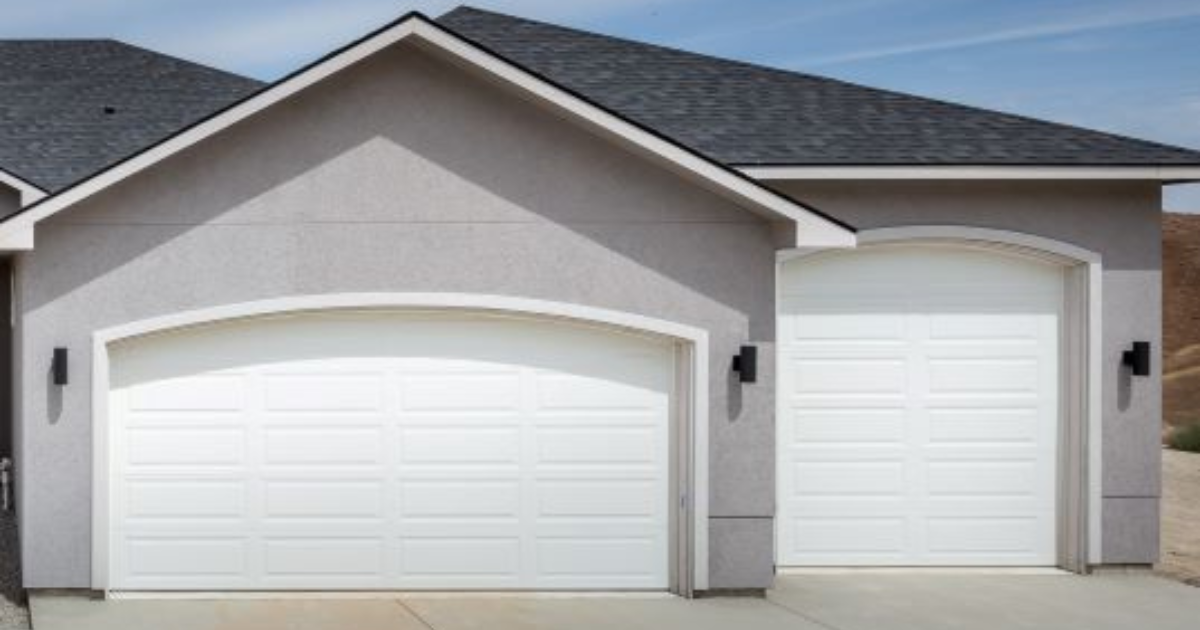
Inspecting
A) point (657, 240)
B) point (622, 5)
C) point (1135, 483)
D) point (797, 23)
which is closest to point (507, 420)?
point (657, 240)

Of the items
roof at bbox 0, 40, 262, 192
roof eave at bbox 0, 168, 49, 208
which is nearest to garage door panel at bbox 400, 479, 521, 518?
roof eave at bbox 0, 168, 49, 208

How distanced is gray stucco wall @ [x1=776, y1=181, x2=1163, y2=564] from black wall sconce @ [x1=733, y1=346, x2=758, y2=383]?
1.95 metres

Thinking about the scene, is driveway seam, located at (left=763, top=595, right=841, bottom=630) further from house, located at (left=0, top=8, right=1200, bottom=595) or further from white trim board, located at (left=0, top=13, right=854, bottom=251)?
white trim board, located at (left=0, top=13, right=854, bottom=251)

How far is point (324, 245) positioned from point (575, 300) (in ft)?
6.56

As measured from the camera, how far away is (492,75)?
12234 millimetres

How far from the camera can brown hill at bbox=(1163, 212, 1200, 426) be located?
43.2 m

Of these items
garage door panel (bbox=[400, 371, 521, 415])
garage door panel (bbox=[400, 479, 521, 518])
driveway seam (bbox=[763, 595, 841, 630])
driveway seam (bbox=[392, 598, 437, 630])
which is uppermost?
garage door panel (bbox=[400, 371, 521, 415])

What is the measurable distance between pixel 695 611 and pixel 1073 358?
4482 mm

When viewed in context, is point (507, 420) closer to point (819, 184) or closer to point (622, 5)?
point (819, 184)

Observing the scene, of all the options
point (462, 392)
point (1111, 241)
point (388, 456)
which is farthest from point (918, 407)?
point (388, 456)

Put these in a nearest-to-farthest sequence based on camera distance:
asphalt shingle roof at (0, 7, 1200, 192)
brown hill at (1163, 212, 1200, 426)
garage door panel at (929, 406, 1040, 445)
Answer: asphalt shingle roof at (0, 7, 1200, 192) < garage door panel at (929, 406, 1040, 445) < brown hill at (1163, 212, 1200, 426)

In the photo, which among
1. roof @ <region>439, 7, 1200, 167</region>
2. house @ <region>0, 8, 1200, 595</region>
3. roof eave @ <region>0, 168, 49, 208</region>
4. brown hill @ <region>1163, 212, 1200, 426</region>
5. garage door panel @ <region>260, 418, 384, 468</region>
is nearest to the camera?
house @ <region>0, 8, 1200, 595</region>

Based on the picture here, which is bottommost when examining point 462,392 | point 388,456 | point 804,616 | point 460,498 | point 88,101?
point 804,616

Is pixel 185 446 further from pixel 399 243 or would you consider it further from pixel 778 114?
pixel 778 114
